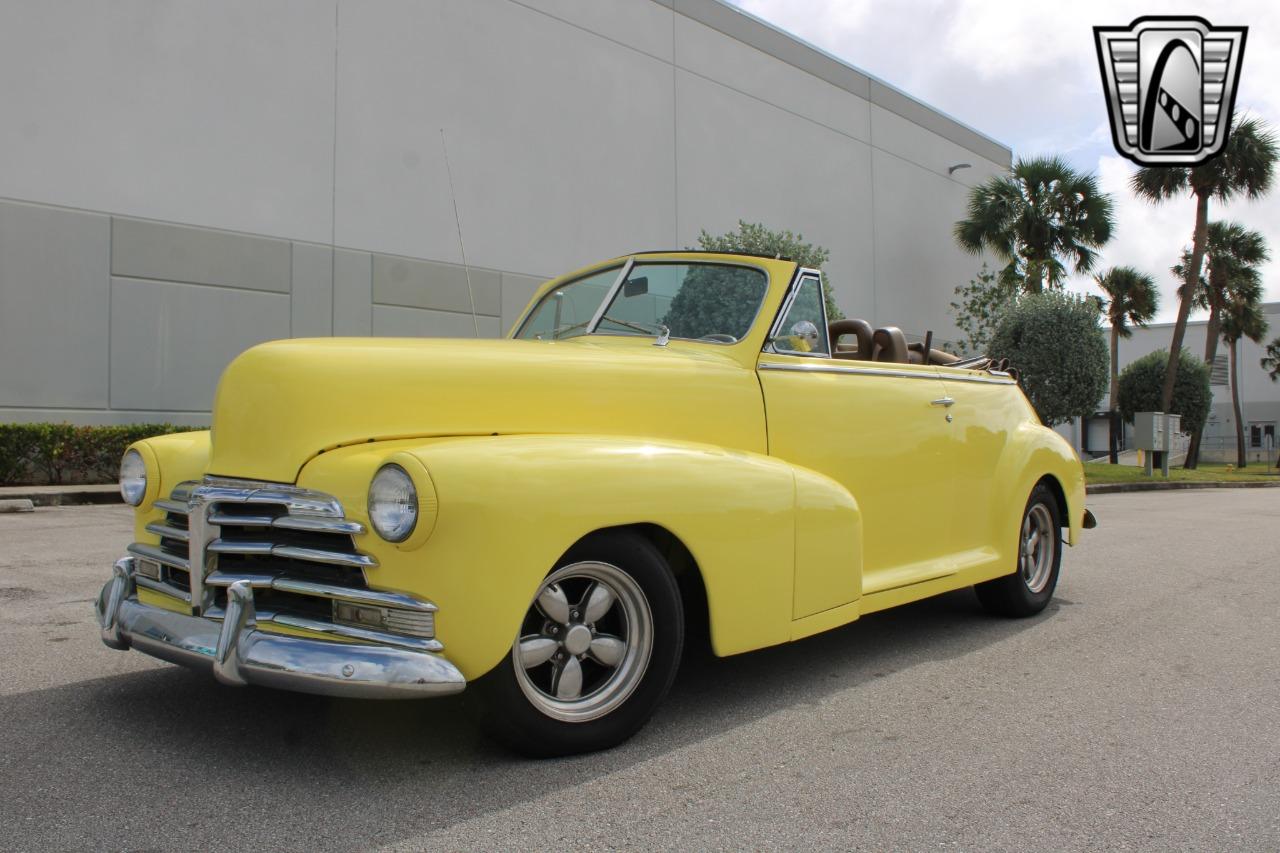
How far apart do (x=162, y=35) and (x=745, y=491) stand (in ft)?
45.7

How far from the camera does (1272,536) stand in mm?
10180

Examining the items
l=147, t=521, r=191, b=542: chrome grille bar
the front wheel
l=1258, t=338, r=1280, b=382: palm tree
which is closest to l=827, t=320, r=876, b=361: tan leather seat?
the front wheel

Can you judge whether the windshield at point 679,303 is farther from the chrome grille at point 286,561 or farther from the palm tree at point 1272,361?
the palm tree at point 1272,361

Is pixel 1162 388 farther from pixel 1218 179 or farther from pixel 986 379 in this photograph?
pixel 986 379

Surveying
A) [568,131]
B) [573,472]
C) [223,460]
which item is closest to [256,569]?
[223,460]

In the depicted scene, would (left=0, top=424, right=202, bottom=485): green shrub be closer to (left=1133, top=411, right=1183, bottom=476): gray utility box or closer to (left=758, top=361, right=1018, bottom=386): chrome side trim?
(left=758, top=361, right=1018, bottom=386): chrome side trim

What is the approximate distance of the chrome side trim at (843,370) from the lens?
13.7 feet

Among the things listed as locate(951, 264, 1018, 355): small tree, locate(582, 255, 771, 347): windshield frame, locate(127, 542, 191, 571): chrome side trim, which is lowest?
locate(127, 542, 191, 571): chrome side trim

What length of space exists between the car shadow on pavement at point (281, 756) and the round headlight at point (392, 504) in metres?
0.59

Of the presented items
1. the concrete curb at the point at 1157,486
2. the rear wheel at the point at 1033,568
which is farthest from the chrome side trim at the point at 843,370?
the concrete curb at the point at 1157,486

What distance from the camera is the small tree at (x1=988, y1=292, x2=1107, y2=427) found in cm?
2466

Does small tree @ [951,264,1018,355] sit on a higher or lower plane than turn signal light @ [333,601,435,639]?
higher

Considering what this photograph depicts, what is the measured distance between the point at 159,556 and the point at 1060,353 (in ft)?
80.9

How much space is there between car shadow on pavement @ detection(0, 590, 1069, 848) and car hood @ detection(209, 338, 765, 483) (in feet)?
2.89
